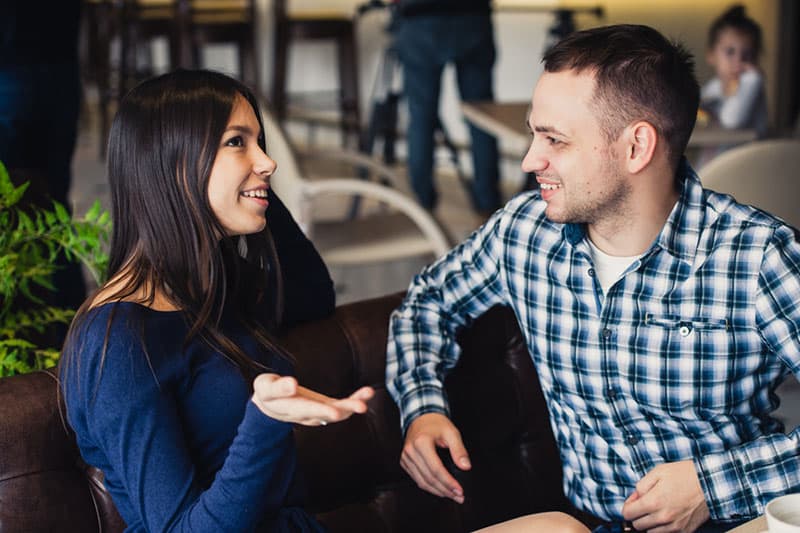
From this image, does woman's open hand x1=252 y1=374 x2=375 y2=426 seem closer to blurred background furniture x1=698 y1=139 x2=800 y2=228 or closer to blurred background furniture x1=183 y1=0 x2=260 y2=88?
blurred background furniture x1=698 y1=139 x2=800 y2=228

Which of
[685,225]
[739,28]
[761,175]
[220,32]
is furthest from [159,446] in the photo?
[220,32]

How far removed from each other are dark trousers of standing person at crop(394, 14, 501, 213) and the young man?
2.63 m

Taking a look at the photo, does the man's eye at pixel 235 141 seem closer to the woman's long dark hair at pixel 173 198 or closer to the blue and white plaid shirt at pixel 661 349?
the woman's long dark hair at pixel 173 198

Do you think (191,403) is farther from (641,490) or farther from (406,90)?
(406,90)

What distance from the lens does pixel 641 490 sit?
1.42 meters

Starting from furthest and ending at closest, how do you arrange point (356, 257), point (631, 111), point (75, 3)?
point (356, 257)
point (75, 3)
point (631, 111)

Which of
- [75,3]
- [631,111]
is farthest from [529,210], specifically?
[75,3]

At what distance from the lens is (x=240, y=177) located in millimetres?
1294

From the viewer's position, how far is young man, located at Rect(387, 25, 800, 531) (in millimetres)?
1438

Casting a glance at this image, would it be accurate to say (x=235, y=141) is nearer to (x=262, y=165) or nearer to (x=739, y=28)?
(x=262, y=165)

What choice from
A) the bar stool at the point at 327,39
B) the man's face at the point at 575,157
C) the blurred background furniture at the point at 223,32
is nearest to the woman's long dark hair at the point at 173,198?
the man's face at the point at 575,157

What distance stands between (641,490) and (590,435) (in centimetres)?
17

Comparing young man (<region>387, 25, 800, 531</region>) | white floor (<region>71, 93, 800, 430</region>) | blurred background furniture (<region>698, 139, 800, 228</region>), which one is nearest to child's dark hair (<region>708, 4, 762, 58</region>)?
white floor (<region>71, 93, 800, 430</region>)

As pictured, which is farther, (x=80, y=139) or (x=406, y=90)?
(x=80, y=139)
